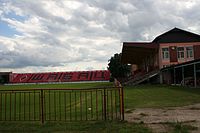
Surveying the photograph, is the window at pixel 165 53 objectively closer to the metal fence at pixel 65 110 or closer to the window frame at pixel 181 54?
the window frame at pixel 181 54

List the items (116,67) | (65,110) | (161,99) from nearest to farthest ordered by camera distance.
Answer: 1. (65,110)
2. (161,99)
3. (116,67)

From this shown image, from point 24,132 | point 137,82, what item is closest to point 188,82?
point 137,82

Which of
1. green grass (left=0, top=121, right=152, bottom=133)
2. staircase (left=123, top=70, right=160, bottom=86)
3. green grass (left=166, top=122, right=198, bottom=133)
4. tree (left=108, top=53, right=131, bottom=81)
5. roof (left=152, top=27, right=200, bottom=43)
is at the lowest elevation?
green grass (left=0, top=121, right=152, bottom=133)

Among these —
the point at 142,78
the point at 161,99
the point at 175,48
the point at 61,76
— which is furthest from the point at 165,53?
the point at 61,76

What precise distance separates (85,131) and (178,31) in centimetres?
4152

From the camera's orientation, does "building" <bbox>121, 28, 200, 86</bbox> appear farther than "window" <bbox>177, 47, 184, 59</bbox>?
No

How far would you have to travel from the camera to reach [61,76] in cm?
10938

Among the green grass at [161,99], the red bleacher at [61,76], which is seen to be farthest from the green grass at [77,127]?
the red bleacher at [61,76]

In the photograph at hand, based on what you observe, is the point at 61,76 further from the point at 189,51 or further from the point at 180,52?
the point at 189,51

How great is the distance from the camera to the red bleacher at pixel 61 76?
10314 centimetres

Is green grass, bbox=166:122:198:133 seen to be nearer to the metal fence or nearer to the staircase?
the metal fence

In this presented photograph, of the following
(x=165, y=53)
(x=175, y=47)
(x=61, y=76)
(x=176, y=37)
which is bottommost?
(x=61, y=76)

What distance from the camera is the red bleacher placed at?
103144 millimetres

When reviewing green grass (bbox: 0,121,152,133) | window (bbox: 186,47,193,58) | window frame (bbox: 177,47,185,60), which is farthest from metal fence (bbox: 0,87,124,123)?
window (bbox: 186,47,193,58)
